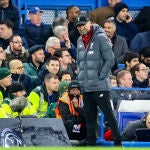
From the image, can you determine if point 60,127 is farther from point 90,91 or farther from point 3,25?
point 3,25

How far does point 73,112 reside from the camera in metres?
17.5

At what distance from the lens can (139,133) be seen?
55.3 ft

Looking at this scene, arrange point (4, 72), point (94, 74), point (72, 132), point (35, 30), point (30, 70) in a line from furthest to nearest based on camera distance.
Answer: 1. point (35, 30)
2. point (30, 70)
3. point (4, 72)
4. point (72, 132)
5. point (94, 74)

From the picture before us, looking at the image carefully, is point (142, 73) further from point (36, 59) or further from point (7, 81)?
point (7, 81)

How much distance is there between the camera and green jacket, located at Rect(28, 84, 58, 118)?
1775 cm

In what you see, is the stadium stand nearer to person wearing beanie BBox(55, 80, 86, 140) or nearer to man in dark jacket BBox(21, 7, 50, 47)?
man in dark jacket BBox(21, 7, 50, 47)

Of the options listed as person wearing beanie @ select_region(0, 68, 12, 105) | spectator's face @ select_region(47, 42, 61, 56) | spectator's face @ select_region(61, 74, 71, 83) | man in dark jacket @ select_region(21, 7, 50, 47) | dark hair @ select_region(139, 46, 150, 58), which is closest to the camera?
person wearing beanie @ select_region(0, 68, 12, 105)

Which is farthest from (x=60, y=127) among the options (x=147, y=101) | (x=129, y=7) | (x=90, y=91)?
(x=129, y=7)

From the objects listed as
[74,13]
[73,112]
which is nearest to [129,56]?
[74,13]

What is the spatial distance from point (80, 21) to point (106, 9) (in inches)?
209

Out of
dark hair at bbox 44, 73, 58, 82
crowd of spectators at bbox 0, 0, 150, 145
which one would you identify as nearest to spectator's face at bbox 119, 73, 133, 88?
crowd of spectators at bbox 0, 0, 150, 145

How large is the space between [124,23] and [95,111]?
5593 millimetres

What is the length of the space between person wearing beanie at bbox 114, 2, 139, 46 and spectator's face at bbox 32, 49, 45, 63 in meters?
2.51

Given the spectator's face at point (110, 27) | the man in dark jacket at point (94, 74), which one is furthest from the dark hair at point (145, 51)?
the man in dark jacket at point (94, 74)
